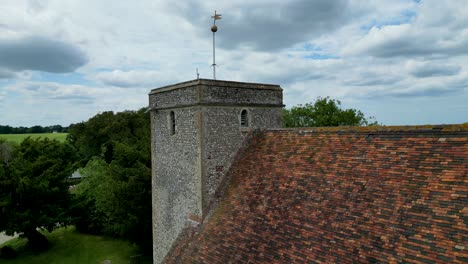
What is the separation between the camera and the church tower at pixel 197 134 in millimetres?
12086

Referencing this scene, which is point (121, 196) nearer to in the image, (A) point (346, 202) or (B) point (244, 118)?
(B) point (244, 118)

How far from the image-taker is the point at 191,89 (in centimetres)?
1236

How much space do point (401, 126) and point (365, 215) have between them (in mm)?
2613

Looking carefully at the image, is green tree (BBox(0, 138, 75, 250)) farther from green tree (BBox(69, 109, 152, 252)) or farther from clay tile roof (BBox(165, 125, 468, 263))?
clay tile roof (BBox(165, 125, 468, 263))

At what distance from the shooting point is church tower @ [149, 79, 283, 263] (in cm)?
1209

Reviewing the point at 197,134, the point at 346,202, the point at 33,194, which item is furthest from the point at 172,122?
the point at 33,194

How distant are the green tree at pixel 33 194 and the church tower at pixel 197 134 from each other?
527 inches

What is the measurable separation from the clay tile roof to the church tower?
44.8 inches

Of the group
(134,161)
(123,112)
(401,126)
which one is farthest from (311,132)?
(123,112)

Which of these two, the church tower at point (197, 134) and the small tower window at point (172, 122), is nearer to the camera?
the church tower at point (197, 134)

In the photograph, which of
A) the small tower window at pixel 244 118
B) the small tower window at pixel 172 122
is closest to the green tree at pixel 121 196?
the small tower window at pixel 172 122

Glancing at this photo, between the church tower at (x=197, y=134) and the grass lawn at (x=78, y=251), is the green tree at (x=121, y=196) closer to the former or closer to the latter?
the grass lawn at (x=78, y=251)

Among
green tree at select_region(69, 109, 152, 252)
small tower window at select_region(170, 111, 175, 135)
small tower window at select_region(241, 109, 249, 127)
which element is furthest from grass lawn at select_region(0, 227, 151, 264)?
small tower window at select_region(241, 109, 249, 127)

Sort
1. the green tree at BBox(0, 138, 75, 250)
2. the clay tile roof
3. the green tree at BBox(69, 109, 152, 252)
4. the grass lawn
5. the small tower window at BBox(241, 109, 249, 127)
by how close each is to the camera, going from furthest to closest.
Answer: the grass lawn
the green tree at BBox(0, 138, 75, 250)
the green tree at BBox(69, 109, 152, 252)
the small tower window at BBox(241, 109, 249, 127)
the clay tile roof
